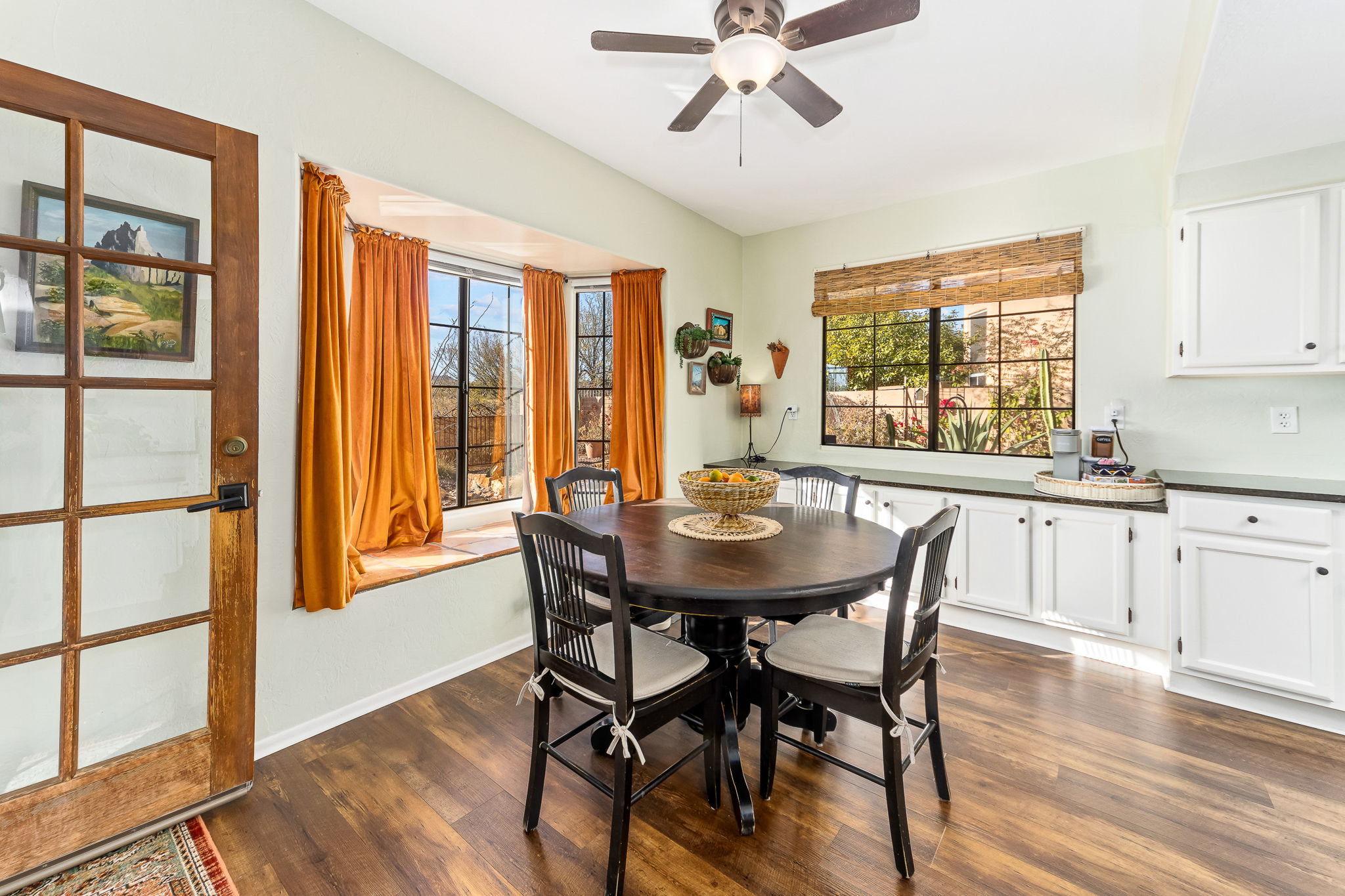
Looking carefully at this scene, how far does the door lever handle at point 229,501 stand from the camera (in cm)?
178

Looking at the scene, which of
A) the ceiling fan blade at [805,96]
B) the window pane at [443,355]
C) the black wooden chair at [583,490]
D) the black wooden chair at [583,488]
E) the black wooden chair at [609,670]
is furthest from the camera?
the window pane at [443,355]

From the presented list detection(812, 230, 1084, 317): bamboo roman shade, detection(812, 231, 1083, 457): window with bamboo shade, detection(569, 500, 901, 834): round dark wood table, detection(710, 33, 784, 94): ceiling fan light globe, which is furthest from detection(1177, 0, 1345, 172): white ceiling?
detection(569, 500, 901, 834): round dark wood table

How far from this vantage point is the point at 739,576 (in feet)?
5.26

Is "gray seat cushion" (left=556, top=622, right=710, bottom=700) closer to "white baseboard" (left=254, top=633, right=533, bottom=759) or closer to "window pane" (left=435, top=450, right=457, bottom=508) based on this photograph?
"white baseboard" (left=254, top=633, right=533, bottom=759)

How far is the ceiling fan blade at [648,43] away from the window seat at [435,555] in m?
2.15

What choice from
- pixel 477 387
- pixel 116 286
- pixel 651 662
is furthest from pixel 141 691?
pixel 477 387

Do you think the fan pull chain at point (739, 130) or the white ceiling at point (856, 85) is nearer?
the white ceiling at point (856, 85)

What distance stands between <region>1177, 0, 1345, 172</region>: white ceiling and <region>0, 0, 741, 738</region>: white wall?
2679 mm

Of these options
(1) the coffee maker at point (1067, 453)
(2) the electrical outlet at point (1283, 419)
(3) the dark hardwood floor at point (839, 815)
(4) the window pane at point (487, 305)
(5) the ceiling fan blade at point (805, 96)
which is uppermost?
(5) the ceiling fan blade at point (805, 96)

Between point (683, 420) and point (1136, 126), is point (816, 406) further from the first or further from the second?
point (1136, 126)

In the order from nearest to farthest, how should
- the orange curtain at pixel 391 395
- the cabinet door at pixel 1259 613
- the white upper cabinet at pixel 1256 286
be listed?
the cabinet door at pixel 1259 613 → the white upper cabinet at pixel 1256 286 → the orange curtain at pixel 391 395

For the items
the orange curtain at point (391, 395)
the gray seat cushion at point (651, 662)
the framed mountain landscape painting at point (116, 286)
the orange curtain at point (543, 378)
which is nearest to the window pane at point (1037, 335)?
the orange curtain at point (543, 378)

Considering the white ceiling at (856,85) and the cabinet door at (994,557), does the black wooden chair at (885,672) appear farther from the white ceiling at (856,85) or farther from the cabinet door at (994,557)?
the white ceiling at (856,85)

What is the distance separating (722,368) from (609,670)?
2.87 m
